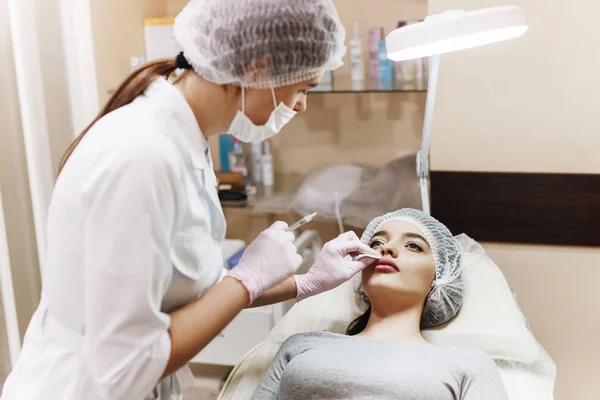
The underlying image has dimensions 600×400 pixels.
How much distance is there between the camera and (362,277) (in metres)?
1.90

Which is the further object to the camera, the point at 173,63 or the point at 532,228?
the point at 532,228

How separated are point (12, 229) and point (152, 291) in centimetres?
139

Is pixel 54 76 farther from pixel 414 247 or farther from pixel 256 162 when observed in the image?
pixel 414 247

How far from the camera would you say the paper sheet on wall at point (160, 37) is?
106 inches

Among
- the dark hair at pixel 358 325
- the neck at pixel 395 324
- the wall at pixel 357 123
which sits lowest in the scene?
the dark hair at pixel 358 325

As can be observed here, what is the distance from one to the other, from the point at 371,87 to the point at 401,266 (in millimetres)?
927

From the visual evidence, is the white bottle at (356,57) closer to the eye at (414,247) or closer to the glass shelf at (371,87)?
the glass shelf at (371,87)

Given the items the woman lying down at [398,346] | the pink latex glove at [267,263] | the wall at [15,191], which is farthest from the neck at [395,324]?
the wall at [15,191]

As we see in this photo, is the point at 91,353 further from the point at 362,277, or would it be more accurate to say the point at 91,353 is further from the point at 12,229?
the point at 12,229

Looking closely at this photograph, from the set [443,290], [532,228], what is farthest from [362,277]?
[532,228]

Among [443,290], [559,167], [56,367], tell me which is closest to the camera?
[56,367]

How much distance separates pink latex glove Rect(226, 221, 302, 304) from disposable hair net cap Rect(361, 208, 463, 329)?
63cm

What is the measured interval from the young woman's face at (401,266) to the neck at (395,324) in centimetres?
5

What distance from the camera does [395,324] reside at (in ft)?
5.99
